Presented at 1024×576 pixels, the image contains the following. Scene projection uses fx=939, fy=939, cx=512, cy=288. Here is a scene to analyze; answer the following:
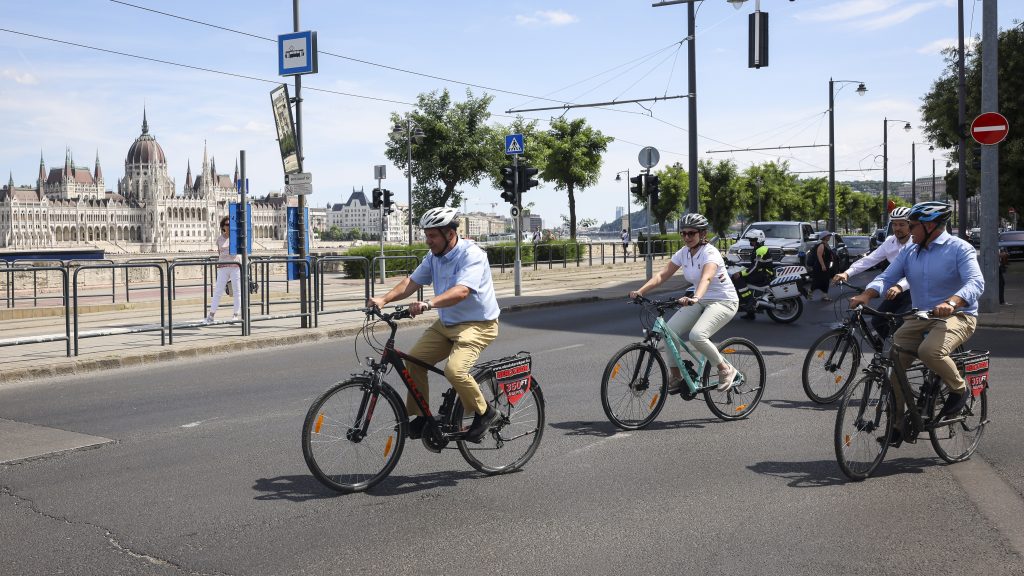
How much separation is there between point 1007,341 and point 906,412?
28.3 ft

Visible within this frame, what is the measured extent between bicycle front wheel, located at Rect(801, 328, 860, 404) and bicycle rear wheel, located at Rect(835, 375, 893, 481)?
7.53 feet

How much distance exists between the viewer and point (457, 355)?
5477 millimetres

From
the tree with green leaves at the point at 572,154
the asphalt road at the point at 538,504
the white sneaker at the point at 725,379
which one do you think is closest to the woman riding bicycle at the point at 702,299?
the white sneaker at the point at 725,379

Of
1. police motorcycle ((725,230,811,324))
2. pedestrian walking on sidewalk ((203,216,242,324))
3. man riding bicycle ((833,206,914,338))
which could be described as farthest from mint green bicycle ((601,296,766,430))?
police motorcycle ((725,230,811,324))

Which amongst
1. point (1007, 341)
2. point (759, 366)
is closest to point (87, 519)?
point (759, 366)

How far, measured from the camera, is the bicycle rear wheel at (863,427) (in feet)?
17.9

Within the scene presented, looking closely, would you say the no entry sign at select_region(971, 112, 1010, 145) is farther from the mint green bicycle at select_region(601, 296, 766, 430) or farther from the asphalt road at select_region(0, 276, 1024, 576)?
the mint green bicycle at select_region(601, 296, 766, 430)

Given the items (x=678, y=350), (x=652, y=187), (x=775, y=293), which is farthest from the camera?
(x=652, y=187)

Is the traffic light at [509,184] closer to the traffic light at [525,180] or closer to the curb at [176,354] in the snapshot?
the traffic light at [525,180]

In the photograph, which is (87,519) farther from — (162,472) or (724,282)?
(724,282)

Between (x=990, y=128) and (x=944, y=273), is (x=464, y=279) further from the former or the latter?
(x=990, y=128)

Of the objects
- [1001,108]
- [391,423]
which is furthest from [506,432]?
[1001,108]

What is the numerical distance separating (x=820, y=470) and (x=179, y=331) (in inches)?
449

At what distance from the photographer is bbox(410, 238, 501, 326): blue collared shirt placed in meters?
5.56
